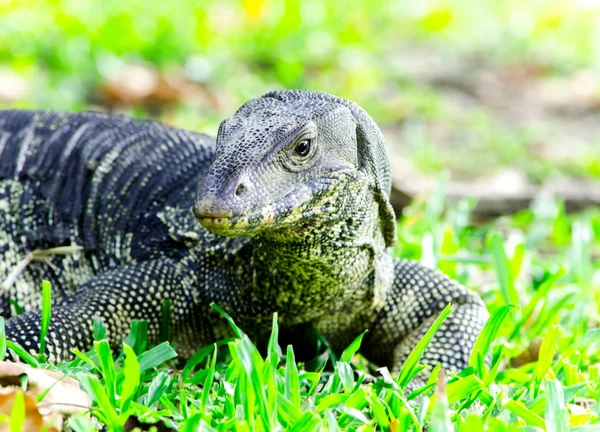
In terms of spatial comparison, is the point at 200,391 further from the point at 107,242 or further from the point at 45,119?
the point at 45,119

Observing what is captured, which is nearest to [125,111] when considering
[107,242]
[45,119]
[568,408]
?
[45,119]

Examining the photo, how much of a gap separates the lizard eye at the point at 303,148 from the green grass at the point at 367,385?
0.58 meters

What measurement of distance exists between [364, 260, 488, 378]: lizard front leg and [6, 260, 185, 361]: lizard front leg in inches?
34.9

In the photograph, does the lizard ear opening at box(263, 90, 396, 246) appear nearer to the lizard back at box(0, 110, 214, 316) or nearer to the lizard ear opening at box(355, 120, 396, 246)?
the lizard ear opening at box(355, 120, 396, 246)

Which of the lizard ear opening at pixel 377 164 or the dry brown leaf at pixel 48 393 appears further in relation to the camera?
the lizard ear opening at pixel 377 164

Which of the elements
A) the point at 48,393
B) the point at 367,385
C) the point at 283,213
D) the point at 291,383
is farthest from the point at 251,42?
the point at 48,393

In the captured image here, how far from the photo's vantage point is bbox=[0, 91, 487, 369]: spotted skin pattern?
9.96ft

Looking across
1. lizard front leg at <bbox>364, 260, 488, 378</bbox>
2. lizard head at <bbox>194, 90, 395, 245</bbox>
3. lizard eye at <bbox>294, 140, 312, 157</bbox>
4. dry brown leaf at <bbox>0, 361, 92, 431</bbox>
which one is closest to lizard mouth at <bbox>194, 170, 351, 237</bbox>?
lizard head at <bbox>194, 90, 395, 245</bbox>

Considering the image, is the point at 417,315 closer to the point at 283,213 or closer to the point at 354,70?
the point at 283,213

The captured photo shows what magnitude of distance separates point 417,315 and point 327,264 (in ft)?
2.34

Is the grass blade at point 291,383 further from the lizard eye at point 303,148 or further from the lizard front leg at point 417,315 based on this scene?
the lizard front leg at point 417,315

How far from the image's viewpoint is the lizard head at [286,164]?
2820 millimetres

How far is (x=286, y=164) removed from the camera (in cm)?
302

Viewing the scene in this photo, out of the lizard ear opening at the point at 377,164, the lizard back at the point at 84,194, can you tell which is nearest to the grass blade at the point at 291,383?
the lizard ear opening at the point at 377,164
